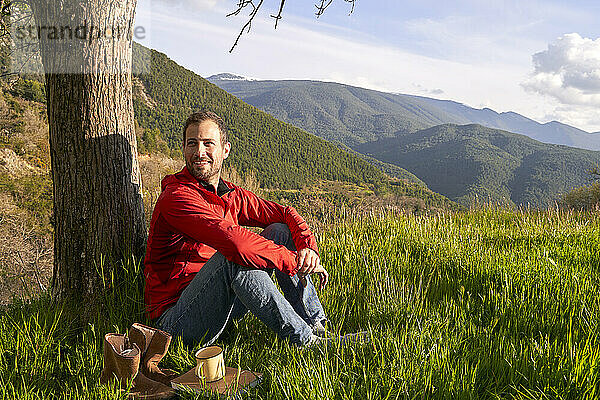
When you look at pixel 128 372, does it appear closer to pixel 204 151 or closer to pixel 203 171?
pixel 203 171

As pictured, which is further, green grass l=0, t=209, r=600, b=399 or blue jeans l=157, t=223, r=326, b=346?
blue jeans l=157, t=223, r=326, b=346

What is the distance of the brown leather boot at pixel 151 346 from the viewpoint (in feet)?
6.12

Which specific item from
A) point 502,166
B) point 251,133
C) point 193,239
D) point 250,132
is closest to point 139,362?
point 193,239

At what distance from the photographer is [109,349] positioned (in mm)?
1782

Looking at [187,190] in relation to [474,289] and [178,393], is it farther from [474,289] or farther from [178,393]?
[474,289]

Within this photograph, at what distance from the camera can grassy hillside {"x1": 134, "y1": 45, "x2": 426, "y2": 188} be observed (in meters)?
58.2

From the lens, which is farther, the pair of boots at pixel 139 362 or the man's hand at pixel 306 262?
the man's hand at pixel 306 262

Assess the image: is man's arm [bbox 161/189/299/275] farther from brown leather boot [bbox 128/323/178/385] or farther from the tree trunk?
the tree trunk

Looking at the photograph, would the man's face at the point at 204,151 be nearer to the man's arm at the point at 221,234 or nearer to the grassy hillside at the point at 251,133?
the man's arm at the point at 221,234

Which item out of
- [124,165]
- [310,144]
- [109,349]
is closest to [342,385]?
[109,349]

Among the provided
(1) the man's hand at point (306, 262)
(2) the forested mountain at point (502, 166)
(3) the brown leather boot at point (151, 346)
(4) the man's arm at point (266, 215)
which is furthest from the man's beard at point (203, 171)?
(2) the forested mountain at point (502, 166)

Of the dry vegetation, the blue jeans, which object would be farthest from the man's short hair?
the dry vegetation

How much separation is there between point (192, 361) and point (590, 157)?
15927cm

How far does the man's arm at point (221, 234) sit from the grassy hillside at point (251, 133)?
5093 cm
